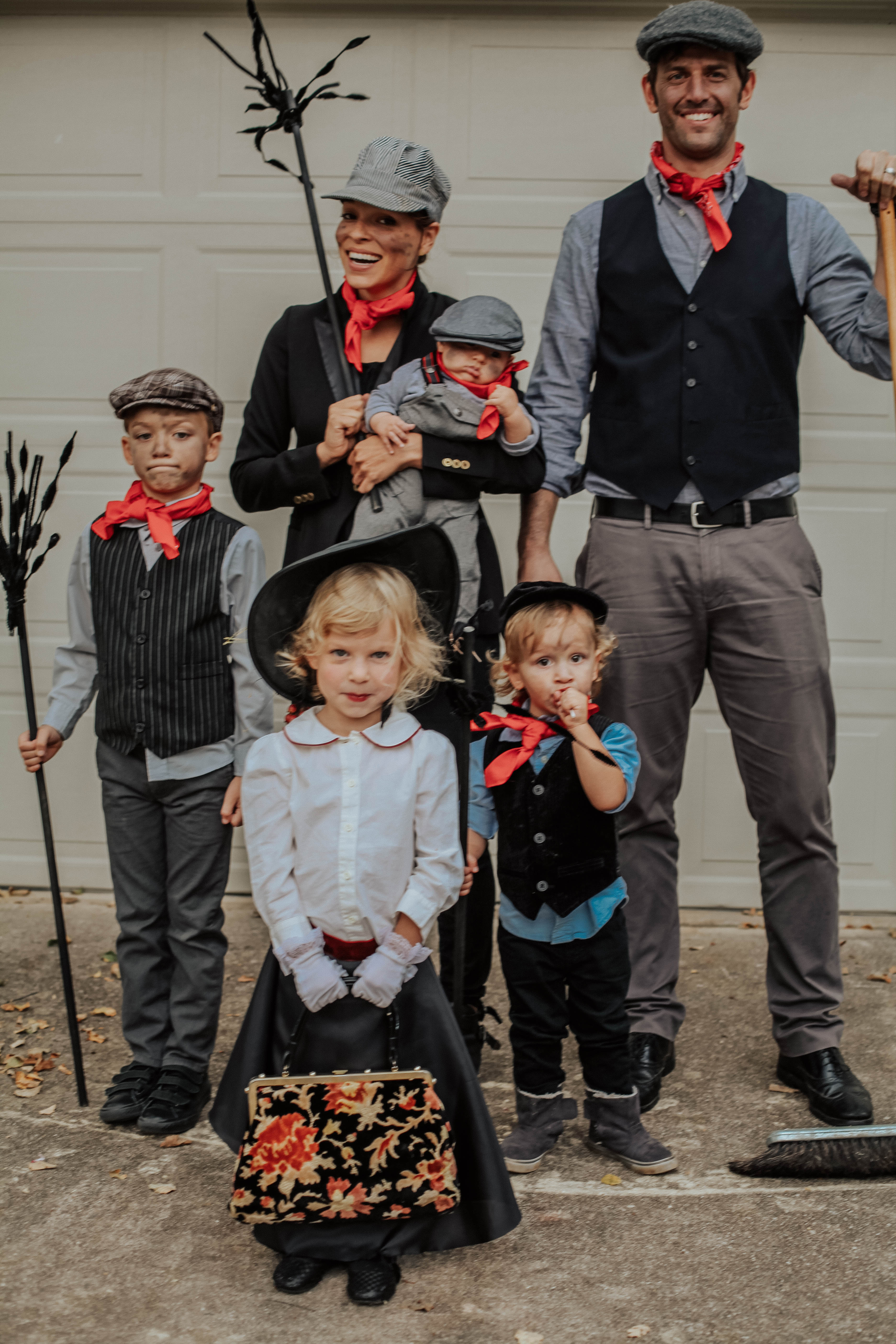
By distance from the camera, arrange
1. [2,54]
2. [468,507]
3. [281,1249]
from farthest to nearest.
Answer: [2,54] < [468,507] < [281,1249]

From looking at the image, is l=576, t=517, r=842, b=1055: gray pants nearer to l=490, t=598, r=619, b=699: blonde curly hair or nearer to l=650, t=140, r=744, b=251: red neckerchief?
l=490, t=598, r=619, b=699: blonde curly hair

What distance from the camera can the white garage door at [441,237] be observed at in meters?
4.21

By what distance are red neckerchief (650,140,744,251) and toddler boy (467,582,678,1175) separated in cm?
99

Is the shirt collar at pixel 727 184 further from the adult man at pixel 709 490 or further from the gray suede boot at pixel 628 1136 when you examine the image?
the gray suede boot at pixel 628 1136

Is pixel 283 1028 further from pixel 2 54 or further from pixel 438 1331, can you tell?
pixel 2 54

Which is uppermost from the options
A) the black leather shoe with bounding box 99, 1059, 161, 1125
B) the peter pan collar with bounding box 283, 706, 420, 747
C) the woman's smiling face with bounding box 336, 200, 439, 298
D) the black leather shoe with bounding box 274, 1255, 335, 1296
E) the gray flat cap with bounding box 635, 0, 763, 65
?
the gray flat cap with bounding box 635, 0, 763, 65

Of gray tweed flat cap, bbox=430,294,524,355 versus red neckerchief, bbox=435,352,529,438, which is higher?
gray tweed flat cap, bbox=430,294,524,355

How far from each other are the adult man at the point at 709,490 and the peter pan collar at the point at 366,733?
70 cm

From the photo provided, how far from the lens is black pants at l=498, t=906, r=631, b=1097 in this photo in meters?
2.69

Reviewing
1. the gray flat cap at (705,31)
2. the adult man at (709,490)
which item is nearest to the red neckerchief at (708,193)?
the adult man at (709,490)

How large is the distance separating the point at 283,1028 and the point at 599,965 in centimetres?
68

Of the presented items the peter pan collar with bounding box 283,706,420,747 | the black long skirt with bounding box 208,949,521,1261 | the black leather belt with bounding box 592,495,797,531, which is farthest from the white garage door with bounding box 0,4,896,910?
the black long skirt with bounding box 208,949,521,1261

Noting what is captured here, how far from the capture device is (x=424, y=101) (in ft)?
13.9

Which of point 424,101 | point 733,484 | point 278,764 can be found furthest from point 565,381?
point 424,101
